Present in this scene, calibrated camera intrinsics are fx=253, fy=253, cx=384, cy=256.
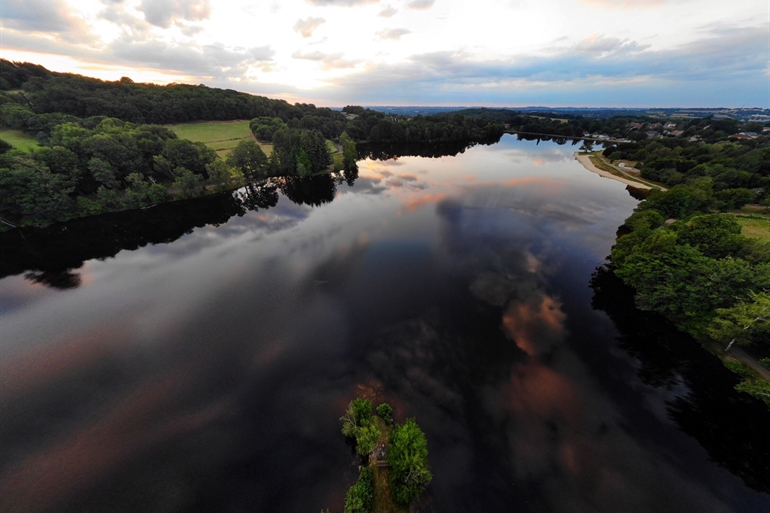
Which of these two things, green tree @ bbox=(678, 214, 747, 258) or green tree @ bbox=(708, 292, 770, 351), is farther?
green tree @ bbox=(678, 214, 747, 258)

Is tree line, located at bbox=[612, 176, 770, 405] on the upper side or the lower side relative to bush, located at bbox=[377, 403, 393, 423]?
upper

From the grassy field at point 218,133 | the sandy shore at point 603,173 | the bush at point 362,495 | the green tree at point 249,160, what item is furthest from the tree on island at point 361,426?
the sandy shore at point 603,173

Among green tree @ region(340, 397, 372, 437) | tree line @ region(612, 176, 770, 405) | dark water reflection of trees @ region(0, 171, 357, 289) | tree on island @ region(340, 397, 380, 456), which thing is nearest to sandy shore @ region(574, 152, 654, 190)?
tree line @ region(612, 176, 770, 405)

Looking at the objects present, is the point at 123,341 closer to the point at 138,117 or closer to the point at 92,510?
the point at 92,510

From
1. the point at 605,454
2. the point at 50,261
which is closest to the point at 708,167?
the point at 605,454

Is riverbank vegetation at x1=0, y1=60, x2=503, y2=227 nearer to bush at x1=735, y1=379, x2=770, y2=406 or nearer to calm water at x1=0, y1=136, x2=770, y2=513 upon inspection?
calm water at x1=0, y1=136, x2=770, y2=513
